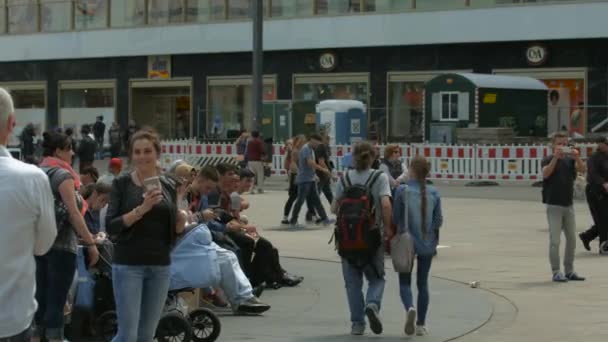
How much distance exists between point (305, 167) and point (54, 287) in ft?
41.9

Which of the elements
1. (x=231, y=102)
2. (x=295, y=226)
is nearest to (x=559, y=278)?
(x=295, y=226)

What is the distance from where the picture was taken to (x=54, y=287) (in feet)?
29.6

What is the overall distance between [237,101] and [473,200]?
2355cm

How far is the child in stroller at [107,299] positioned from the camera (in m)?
9.84

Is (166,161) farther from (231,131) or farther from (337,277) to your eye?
(337,277)

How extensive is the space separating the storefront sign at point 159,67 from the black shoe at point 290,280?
128 feet

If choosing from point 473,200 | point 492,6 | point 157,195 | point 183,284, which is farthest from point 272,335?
point 492,6

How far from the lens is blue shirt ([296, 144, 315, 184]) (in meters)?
21.5

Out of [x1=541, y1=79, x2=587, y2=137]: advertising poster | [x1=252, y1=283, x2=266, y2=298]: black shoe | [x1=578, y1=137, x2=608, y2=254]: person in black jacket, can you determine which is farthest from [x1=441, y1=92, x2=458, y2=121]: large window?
[x1=252, y1=283, x2=266, y2=298]: black shoe

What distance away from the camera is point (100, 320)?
9805 mm

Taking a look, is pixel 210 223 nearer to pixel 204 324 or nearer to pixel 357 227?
pixel 204 324

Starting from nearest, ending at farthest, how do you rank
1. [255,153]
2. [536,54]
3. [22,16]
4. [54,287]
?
[54,287]
[255,153]
[536,54]
[22,16]

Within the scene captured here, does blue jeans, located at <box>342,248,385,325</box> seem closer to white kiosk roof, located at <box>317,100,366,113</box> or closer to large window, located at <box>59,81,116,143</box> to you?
white kiosk roof, located at <box>317,100,366,113</box>

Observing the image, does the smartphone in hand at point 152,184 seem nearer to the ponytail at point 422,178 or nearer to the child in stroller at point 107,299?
the child in stroller at point 107,299
